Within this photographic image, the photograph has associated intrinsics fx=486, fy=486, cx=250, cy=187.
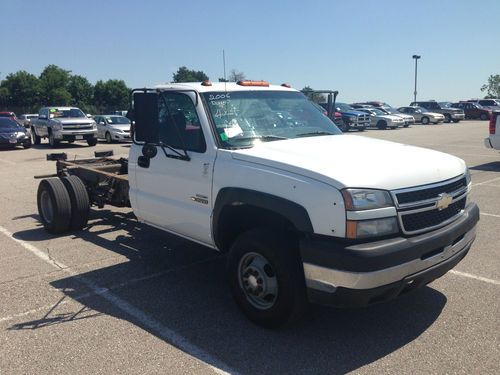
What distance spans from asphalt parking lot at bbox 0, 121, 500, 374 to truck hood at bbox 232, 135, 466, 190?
172mm

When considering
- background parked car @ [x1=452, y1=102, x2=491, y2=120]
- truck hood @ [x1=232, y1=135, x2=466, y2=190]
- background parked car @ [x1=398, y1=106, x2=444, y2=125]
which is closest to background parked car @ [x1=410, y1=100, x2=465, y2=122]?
background parked car @ [x1=398, y1=106, x2=444, y2=125]

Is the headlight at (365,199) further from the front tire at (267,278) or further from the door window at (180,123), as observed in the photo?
the door window at (180,123)

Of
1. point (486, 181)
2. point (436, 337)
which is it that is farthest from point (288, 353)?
point (486, 181)

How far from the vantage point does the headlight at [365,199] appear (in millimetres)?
3316

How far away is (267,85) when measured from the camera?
17.5ft

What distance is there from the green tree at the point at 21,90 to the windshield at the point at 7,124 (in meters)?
65.8

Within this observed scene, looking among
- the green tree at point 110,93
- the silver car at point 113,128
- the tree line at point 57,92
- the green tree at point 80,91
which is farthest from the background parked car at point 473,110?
the green tree at point 80,91

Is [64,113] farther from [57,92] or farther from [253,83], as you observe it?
[57,92]

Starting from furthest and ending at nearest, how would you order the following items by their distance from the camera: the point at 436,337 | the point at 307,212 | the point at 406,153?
1. the point at 406,153
2. the point at 436,337
3. the point at 307,212

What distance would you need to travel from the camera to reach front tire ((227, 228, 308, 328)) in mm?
3666

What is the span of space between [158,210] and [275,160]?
5.85 feet

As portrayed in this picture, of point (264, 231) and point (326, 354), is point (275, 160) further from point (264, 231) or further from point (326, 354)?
point (326, 354)

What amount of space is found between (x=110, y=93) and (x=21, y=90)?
14676 mm

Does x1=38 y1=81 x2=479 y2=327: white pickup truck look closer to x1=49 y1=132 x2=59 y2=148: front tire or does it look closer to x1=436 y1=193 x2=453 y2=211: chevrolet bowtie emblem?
x1=436 y1=193 x2=453 y2=211: chevrolet bowtie emblem
